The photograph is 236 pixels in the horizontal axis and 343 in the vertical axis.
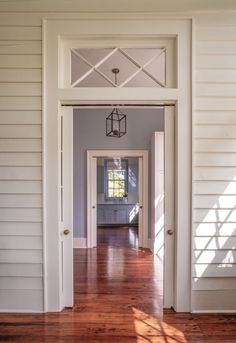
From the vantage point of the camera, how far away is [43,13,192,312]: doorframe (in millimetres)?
2547

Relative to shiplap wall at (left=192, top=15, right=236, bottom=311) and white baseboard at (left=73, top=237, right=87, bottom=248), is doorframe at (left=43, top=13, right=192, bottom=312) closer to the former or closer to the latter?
shiplap wall at (left=192, top=15, right=236, bottom=311)

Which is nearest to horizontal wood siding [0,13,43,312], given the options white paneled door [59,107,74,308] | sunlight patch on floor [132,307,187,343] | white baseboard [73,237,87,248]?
white paneled door [59,107,74,308]

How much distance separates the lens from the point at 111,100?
8.48ft

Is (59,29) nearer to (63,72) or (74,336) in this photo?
(63,72)

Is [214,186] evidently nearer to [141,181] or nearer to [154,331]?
[154,331]

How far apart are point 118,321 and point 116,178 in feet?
20.5

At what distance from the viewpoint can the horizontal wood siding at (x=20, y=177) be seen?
2.56 m

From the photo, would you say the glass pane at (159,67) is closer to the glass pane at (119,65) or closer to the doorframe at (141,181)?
the glass pane at (119,65)

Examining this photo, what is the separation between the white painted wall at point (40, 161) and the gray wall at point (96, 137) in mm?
3076

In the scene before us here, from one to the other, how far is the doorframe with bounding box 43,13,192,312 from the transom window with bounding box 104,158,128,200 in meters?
5.99

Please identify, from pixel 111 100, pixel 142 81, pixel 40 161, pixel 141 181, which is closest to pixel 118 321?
pixel 40 161

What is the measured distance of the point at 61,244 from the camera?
2625 mm

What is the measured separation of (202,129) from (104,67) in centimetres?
182

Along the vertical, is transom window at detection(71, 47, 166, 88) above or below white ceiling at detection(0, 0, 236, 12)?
below
